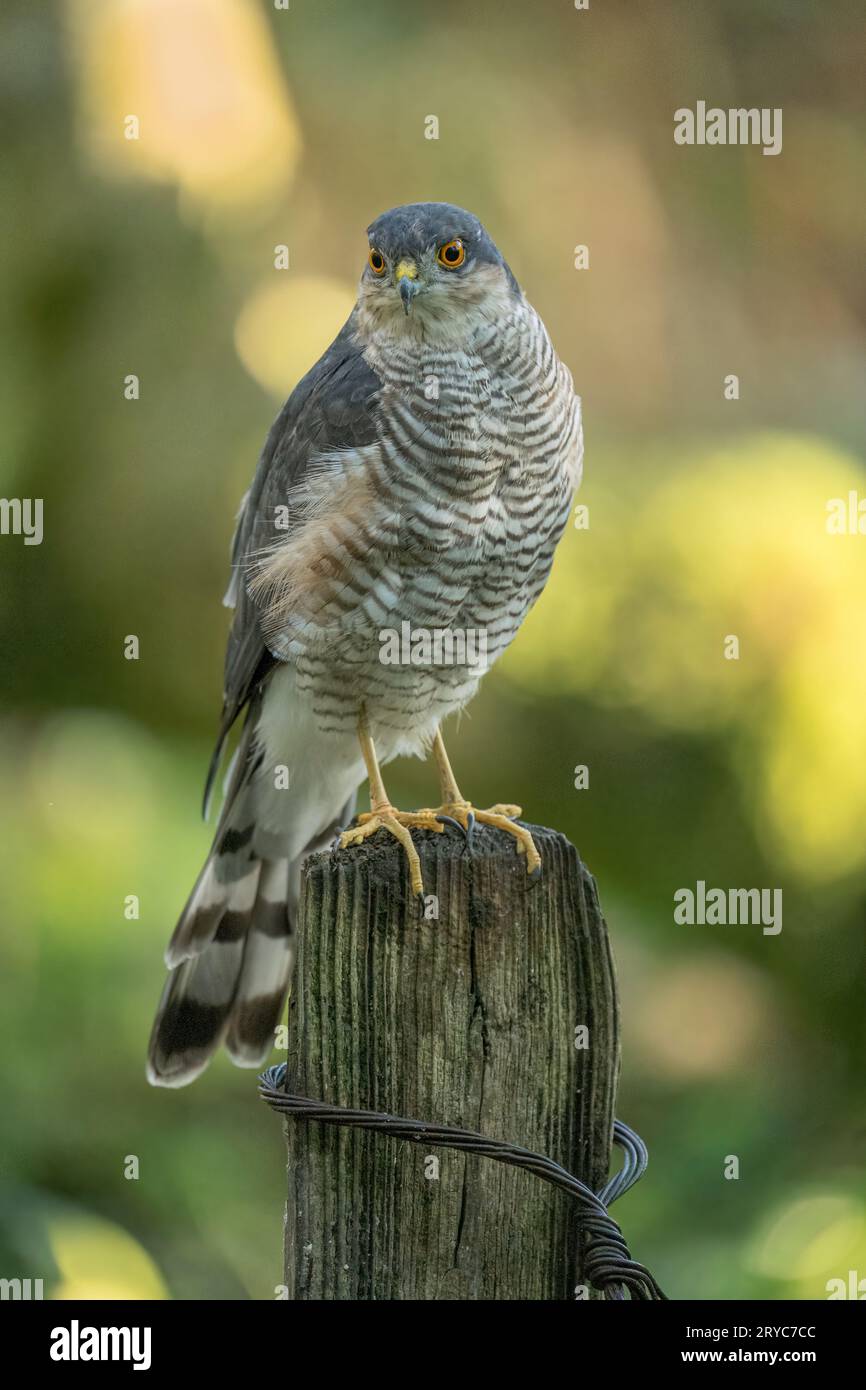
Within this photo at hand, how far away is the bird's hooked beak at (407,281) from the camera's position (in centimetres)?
270

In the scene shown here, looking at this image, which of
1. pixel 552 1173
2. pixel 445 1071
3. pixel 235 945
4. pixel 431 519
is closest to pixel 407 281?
pixel 431 519

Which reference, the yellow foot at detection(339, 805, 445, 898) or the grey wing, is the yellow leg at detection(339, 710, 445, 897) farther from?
the grey wing

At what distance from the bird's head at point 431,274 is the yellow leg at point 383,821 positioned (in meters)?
0.82

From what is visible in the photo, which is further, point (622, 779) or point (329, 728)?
point (622, 779)

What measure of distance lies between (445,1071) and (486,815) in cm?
66

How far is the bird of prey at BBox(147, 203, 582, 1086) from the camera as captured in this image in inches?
108

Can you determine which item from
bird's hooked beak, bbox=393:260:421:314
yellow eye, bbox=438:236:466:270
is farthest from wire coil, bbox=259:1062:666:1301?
yellow eye, bbox=438:236:466:270

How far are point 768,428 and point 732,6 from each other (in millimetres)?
1508

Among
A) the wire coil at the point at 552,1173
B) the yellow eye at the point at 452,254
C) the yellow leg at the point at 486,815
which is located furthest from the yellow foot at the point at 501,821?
the yellow eye at the point at 452,254

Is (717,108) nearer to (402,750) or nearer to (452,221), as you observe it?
(452,221)

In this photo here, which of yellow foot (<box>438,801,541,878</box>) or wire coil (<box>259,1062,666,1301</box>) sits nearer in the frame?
wire coil (<box>259,1062,666,1301</box>)
